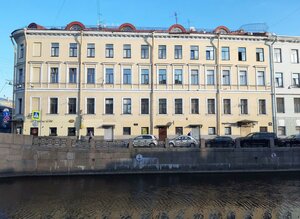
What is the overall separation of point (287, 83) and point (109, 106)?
22.7 meters

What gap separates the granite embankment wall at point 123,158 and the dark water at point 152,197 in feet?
5.15

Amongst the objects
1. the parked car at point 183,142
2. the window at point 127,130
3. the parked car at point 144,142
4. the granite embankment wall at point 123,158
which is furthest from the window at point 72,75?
the parked car at point 183,142

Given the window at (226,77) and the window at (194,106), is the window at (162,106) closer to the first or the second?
the window at (194,106)

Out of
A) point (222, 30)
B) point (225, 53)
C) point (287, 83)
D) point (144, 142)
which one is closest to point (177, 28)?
point (222, 30)

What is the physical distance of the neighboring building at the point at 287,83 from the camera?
133 ft

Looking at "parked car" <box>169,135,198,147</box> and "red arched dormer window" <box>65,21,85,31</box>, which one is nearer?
"parked car" <box>169,135,198,147</box>

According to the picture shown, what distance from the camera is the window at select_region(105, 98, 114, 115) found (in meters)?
38.5

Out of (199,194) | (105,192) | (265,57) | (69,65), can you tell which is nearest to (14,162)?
(105,192)

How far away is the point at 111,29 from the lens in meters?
39.4

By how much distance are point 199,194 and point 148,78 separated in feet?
75.1

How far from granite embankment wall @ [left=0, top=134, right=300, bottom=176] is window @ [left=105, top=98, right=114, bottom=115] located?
36.2 feet

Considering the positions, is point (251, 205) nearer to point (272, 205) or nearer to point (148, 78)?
point (272, 205)

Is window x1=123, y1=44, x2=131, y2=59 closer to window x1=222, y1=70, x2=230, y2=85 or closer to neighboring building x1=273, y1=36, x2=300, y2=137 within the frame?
window x1=222, y1=70, x2=230, y2=85

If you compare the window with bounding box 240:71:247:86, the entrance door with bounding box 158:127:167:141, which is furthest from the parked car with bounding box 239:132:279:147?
the window with bounding box 240:71:247:86
